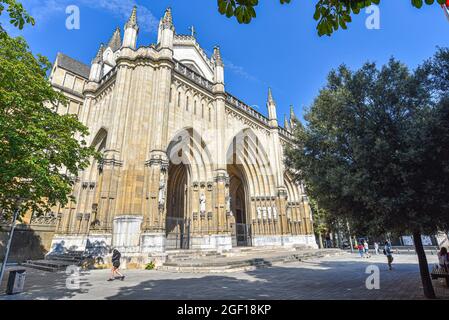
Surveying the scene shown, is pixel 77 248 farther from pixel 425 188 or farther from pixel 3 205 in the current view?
pixel 425 188

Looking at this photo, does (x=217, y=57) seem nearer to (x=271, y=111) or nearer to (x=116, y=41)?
(x=271, y=111)

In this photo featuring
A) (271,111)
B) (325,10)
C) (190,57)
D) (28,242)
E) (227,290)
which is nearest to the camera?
(325,10)

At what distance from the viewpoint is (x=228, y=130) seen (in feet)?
81.1

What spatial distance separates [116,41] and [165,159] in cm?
2565

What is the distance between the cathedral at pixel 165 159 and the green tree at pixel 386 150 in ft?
11.4

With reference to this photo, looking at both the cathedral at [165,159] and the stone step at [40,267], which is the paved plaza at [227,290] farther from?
the stone step at [40,267]

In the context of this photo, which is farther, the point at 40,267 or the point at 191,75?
the point at 191,75

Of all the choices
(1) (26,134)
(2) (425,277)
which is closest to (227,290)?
(2) (425,277)

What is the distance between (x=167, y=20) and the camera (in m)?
20.7

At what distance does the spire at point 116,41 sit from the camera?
32.0m

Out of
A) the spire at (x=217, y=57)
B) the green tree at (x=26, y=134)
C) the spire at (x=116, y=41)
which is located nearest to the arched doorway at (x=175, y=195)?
the spire at (x=217, y=57)

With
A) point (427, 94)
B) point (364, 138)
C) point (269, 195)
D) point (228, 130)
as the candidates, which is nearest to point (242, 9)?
point (364, 138)
